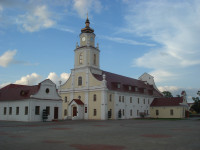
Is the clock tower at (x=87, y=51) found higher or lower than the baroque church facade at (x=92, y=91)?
higher

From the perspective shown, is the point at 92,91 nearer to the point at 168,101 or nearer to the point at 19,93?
the point at 19,93

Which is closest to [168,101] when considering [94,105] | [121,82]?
[121,82]

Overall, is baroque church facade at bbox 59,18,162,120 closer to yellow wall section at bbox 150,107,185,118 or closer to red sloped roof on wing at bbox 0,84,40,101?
yellow wall section at bbox 150,107,185,118

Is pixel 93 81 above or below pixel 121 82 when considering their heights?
below

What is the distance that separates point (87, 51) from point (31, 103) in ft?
65.2

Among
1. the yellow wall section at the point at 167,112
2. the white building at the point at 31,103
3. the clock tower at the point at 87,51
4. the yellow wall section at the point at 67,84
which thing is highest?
the clock tower at the point at 87,51

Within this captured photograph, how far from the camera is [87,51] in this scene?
172 ft

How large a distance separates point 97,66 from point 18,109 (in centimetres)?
2118

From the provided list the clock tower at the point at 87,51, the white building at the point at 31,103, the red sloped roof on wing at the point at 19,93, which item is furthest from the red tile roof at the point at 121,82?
the red sloped roof on wing at the point at 19,93

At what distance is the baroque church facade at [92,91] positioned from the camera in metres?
48.9

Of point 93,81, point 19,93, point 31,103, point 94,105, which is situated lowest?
point 94,105

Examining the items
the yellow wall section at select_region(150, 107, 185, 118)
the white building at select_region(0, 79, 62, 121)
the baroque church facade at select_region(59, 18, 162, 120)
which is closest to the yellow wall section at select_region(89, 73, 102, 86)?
the baroque church facade at select_region(59, 18, 162, 120)

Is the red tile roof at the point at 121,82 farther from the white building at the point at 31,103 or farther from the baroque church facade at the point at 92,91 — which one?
the white building at the point at 31,103

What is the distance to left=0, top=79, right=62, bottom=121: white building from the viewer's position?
3762 cm
